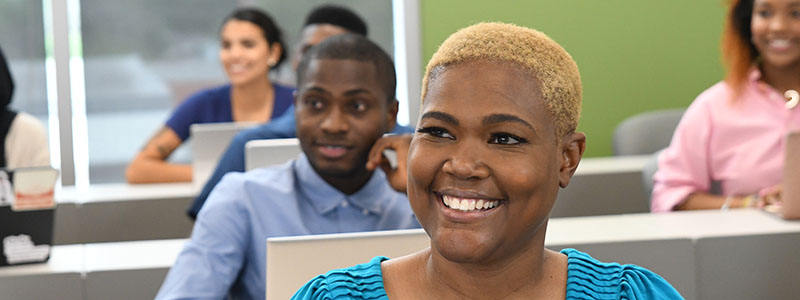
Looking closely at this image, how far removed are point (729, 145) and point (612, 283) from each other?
6.36 ft

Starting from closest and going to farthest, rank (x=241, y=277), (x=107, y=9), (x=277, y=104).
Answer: (x=241, y=277) < (x=277, y=104) < (x=107, y=9)

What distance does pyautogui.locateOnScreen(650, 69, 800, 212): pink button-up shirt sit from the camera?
112 inches

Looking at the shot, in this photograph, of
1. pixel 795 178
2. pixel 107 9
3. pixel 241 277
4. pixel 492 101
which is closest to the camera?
pixel 492 101

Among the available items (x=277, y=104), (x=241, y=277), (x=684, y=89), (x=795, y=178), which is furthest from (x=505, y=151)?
(x=684, y=89)

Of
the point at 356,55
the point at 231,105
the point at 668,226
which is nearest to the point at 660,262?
the point at 668,226

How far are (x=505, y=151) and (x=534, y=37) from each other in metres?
0.14

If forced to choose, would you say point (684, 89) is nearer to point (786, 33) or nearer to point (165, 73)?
point (786, 33)

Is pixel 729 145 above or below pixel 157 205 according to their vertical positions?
above

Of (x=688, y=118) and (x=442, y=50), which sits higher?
(x=442, y=50)

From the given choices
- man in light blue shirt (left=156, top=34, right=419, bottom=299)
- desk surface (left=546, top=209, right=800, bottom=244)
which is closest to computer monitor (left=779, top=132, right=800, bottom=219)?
desk surface (left=546, top=209, right=800, bottom=244)

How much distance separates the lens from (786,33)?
2.87 meters

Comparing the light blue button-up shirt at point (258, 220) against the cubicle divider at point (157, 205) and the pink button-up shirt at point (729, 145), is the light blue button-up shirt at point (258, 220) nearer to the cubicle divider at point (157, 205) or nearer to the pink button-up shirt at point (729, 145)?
the pink button-up shirt at point (729, 145)

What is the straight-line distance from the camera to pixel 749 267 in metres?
2.03

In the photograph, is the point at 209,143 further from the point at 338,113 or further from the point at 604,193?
the point at 604,193
